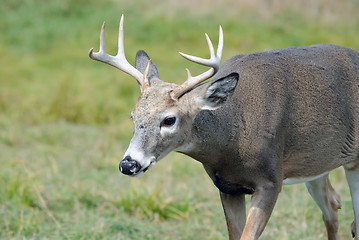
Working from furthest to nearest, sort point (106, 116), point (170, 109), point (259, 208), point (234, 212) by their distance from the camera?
point (106, 116)
point (234, 212)
point (259, 208)
point (170, 109)

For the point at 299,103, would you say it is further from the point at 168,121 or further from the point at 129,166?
the point at 129,166

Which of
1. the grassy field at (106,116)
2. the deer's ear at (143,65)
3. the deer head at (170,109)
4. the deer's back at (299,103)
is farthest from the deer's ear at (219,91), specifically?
the grassy field at (106,116)

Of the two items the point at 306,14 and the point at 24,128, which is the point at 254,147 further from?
the point at 306,14

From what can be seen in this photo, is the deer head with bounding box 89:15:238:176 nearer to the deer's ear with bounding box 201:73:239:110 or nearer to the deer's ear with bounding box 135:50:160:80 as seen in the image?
the deer's ear with bounding box 201:73:239:110

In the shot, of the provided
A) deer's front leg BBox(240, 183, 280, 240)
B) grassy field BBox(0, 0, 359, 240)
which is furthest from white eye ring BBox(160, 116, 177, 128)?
grassy field BBox(0, 0, 359, 240)

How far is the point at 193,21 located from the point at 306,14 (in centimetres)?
267

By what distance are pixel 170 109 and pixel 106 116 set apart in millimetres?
6435

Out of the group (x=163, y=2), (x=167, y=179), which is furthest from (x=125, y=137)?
(x=163, y=2)

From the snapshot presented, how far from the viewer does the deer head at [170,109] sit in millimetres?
4234

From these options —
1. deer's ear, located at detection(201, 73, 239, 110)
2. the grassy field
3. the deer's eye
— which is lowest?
the grassy field

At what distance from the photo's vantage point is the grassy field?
629 cm

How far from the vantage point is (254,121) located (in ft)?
15.1

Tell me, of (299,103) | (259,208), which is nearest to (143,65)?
(299,103)

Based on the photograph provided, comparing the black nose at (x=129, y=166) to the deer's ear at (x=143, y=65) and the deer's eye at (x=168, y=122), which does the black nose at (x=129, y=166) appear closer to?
the deer's eye at (x=168, y=122)
